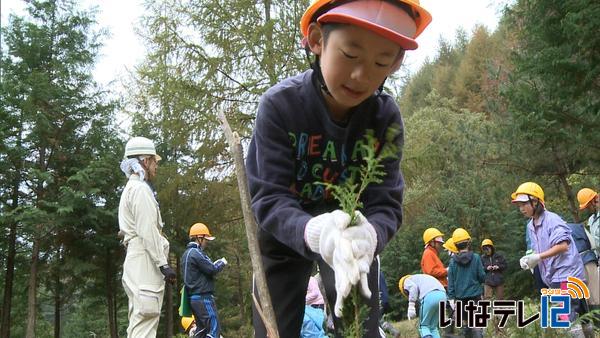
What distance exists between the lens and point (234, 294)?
21.7 meters

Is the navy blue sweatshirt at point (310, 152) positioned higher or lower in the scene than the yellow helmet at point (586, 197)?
lower

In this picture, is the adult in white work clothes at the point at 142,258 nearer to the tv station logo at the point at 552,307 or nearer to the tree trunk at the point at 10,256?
the tv station logo at the point at 552,307

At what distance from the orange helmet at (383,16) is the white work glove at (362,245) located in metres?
0.62

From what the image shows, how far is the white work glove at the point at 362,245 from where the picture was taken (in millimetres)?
1672

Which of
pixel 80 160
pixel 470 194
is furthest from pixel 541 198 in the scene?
pixel 470 194

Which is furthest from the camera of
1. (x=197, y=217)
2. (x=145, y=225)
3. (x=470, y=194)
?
(x=470, y=194)

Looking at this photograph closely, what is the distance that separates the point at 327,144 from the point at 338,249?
2.57ft

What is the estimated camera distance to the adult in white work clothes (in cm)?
625

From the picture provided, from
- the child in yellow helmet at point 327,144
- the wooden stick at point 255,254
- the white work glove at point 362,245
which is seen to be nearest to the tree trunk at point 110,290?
the child in yellow helmet at point 327,144

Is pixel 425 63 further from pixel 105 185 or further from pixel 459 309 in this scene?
pixel 459 309

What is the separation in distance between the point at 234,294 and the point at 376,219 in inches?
793

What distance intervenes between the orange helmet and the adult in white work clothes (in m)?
4.66

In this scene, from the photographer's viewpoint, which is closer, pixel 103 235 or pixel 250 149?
pixel 250 149

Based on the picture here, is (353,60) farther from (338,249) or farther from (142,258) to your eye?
(142,258)
